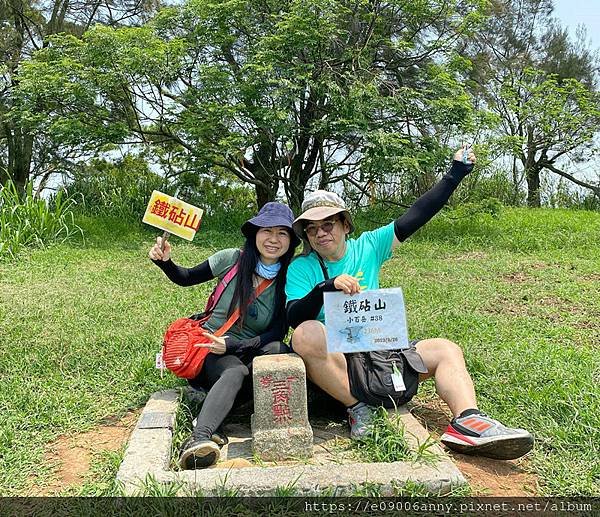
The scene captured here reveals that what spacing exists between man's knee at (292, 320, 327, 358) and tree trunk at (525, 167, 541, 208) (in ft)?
37.3

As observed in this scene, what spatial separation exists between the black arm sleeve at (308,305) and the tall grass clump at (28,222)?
5.07 metres

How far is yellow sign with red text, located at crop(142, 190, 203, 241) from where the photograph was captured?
2947 mm

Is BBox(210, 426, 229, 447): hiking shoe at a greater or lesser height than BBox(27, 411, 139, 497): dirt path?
greater

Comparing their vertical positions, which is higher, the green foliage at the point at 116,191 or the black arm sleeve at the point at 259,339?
the green foliage at the point at 116,191

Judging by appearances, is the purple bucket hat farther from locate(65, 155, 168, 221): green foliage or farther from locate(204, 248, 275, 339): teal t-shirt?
locate(65, 155, 168, 221): green foliage

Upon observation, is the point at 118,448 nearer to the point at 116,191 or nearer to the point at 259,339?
the point at 259,339

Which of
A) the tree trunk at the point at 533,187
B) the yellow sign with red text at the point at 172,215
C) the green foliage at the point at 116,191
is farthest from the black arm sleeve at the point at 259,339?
the tree trunk at the point at 533,187

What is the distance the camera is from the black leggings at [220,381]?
→ 255 cm

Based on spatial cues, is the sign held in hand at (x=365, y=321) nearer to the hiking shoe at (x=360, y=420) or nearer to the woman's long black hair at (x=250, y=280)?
the hiking shoe at (x=360, y=420)

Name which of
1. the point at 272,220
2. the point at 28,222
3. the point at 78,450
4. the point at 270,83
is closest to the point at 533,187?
the point at 270,83

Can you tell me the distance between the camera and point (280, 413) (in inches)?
101

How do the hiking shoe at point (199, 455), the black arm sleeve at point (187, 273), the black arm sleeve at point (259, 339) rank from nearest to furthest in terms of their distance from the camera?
1. the hiking shoe at point (199, 455)
2. the black arm sleeve at point (259, 339)
3. the black arm sleeve at point (187, 273)

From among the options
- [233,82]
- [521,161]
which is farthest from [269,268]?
[521,161]

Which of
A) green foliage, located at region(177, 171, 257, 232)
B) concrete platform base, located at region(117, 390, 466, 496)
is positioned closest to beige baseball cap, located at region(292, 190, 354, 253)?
concrete platform base, located at region(117, 390, 466, 496)
